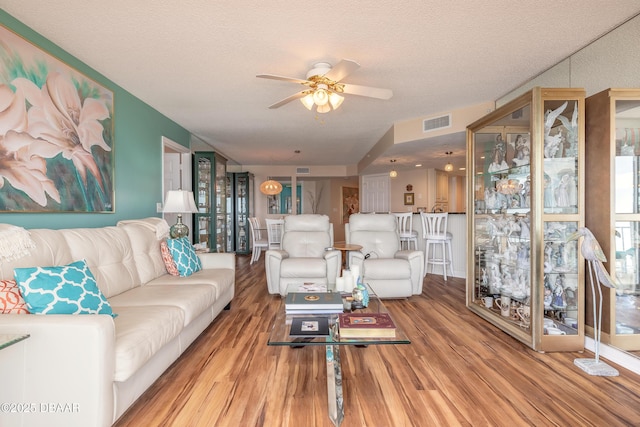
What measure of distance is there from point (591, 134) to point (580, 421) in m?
2.09

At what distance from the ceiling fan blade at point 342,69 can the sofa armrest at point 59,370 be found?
221 cm

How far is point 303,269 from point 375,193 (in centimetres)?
607

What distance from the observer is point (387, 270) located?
386 centimetres

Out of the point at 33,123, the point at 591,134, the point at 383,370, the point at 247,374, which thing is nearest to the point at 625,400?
the point at 383,370

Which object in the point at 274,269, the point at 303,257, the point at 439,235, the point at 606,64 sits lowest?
the point at 274,269

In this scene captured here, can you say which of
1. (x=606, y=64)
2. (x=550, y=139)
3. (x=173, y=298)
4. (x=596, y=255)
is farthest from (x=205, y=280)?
(x=606, y=64)

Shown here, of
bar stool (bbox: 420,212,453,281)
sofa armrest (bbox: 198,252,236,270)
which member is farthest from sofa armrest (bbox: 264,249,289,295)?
bar stool (bbox: 420,212,453,281)

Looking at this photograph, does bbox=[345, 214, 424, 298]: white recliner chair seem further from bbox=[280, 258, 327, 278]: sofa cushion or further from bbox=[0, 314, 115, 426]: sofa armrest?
bbox=[0, 314, 115, 426]: sofa armrest

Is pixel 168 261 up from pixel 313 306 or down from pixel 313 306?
up

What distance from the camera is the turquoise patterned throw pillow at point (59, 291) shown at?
65.6 inches

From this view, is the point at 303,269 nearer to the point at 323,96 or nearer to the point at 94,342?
the point at 323,96

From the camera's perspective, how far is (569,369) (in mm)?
2248

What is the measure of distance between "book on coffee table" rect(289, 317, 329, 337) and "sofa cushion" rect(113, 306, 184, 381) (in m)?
0.76

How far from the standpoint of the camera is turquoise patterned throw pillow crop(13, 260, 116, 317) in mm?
1665
